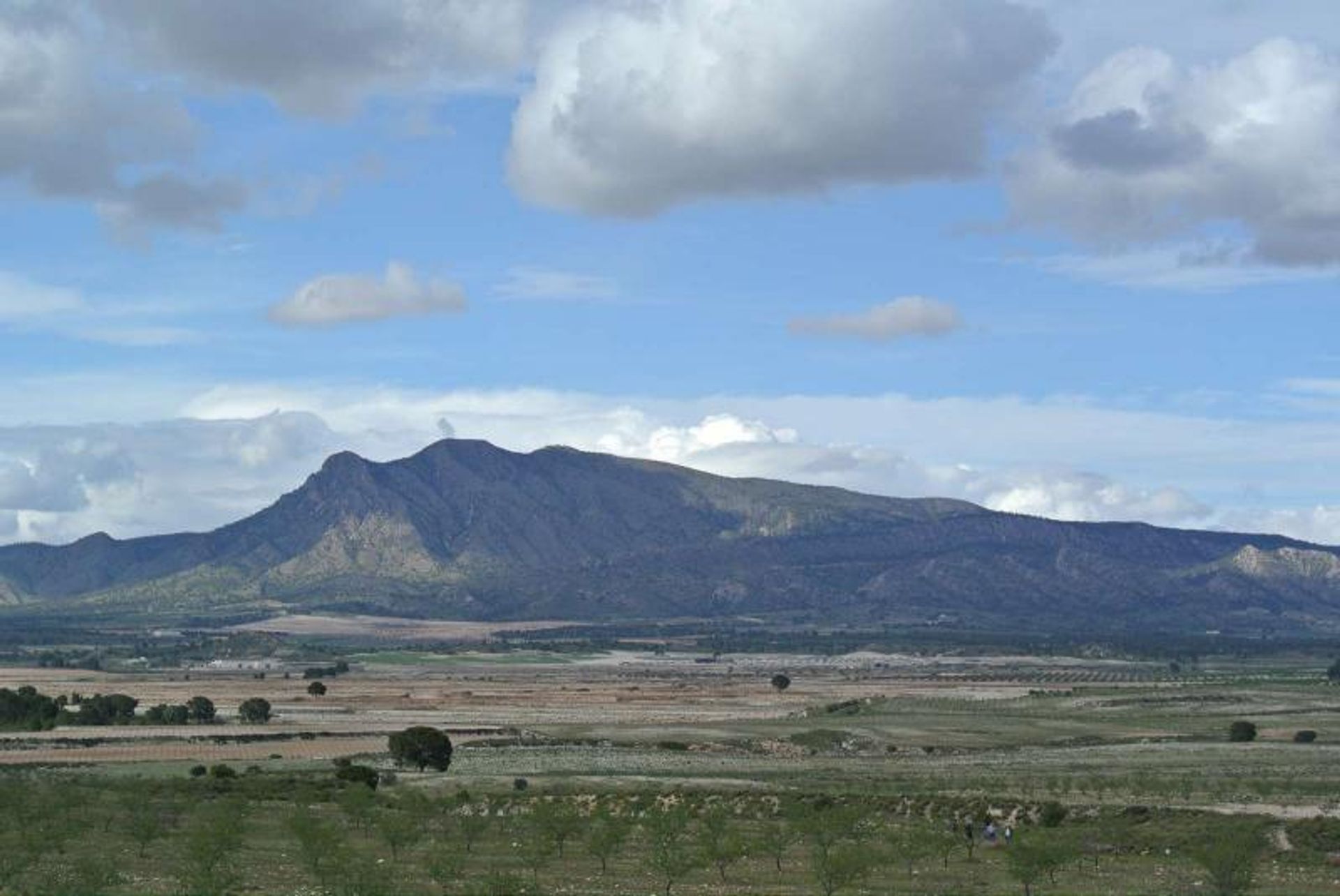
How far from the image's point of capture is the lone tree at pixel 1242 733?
116125 mm

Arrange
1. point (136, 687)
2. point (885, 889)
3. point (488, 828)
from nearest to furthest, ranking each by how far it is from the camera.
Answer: point (885, 889), point (488, 828), point (136, 687)

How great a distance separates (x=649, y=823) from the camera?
209ft

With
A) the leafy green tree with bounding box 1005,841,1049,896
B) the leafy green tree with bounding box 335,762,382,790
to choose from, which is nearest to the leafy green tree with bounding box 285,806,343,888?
the leafy green tree with bounding box 1005,841,1049,896

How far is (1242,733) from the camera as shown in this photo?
11681 centimetres

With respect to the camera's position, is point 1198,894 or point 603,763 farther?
point 603,763

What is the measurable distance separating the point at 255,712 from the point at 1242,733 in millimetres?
70100

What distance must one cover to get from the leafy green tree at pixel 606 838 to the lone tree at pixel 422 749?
3165 cm

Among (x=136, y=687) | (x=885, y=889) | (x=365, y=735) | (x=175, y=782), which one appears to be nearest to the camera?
(x=885, y=889)

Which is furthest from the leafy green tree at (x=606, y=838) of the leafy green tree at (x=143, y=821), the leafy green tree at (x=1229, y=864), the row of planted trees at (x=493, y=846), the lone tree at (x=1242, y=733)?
the lone tree at (x=1242, y=733)

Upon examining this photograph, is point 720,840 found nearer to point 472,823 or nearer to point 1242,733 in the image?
point 472,823

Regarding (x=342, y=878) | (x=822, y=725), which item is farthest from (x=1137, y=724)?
(x=342, y=878)

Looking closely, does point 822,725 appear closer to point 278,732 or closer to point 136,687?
point 278,732

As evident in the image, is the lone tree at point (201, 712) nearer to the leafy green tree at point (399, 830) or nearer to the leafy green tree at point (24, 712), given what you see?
the leafy green tree at point (24, 712)

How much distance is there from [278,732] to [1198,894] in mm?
88271
